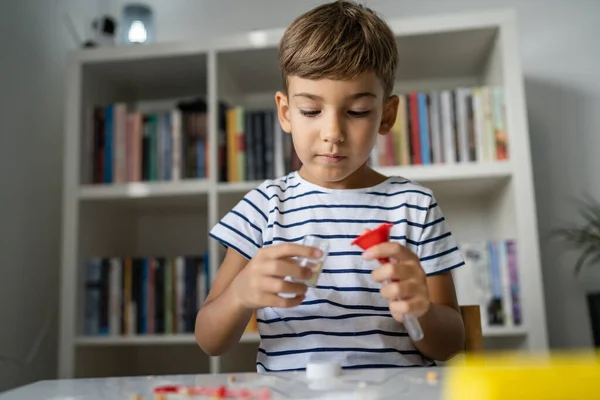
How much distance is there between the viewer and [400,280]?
2.01 feet

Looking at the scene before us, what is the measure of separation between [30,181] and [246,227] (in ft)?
3.72

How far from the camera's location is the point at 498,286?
5.08 ft

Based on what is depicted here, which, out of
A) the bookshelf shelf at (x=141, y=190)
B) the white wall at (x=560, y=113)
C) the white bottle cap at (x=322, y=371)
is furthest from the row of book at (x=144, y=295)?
the white bottle cap at (x=322, y=371)

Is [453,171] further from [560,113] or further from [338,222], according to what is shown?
[338,222]

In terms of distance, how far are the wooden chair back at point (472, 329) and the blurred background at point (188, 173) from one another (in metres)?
0.67

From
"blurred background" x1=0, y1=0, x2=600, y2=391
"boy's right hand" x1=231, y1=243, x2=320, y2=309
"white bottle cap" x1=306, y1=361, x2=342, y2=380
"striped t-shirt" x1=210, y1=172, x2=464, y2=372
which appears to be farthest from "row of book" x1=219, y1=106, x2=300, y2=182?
"white bottle cap" x1=306, y1=361, x2=342, y2=380

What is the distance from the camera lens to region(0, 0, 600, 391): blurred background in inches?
64.4

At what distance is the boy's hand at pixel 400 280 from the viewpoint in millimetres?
604

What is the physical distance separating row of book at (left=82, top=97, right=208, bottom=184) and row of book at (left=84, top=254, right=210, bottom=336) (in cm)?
25

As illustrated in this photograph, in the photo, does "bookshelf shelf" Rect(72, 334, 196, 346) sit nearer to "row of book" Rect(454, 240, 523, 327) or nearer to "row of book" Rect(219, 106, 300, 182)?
"row of book" Rect(219, 106, 300, 182)

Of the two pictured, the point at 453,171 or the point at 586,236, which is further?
the point at 586,236

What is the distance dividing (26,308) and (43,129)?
545mm

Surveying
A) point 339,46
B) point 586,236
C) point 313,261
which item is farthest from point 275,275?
point 586,236

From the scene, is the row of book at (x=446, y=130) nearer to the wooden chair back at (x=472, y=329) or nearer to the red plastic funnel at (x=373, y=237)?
the wooden chair back at (x=472, y=329)
